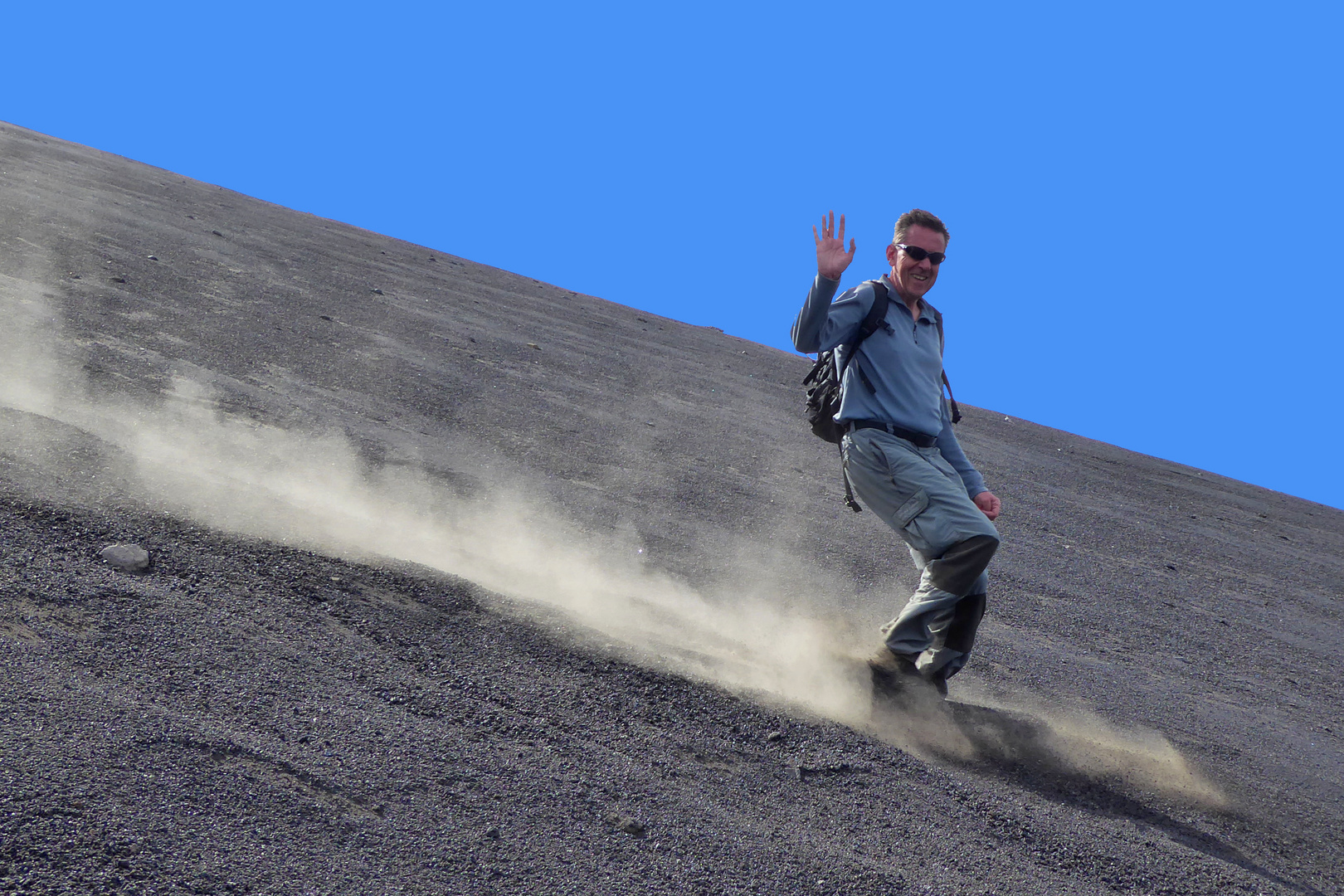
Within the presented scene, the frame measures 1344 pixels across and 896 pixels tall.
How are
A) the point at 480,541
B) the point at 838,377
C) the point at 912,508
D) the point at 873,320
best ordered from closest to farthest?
1. the point at 912,508
2. the point at 873,320
3. the point at 838,377
4. the point at 480,541

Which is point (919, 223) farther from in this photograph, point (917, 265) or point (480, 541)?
point (480, 541)

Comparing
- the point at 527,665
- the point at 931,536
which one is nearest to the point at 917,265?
the point at 931,536

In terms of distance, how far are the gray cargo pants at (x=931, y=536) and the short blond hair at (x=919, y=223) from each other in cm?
102

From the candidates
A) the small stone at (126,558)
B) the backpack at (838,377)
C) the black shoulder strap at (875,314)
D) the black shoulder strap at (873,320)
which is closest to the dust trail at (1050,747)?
the backpack at (838,377)

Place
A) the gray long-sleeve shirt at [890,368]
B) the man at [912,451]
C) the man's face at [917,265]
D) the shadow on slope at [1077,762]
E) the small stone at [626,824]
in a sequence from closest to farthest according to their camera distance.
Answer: the small stone at [626,824] → the shadow on slope at [1077,762] → the man at [912,451] → the gray long-sleeve shirt at [890,368] → the man's face at [917,265]

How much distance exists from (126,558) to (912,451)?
364 cm

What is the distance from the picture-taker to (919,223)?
5.23 meters

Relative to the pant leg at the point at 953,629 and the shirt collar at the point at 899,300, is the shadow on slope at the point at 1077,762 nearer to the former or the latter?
the pant leg at the point at 953,629

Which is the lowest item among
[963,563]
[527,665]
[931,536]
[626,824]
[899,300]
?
[626,824]

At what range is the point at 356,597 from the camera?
4773 mm

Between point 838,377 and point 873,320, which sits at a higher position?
point 873,320

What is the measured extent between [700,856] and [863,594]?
436 centimetres

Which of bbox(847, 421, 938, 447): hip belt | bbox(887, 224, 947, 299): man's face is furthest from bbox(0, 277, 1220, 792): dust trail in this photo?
bbox(887, 224, 947, 299): man's face

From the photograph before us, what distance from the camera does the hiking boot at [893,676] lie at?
5.23m
